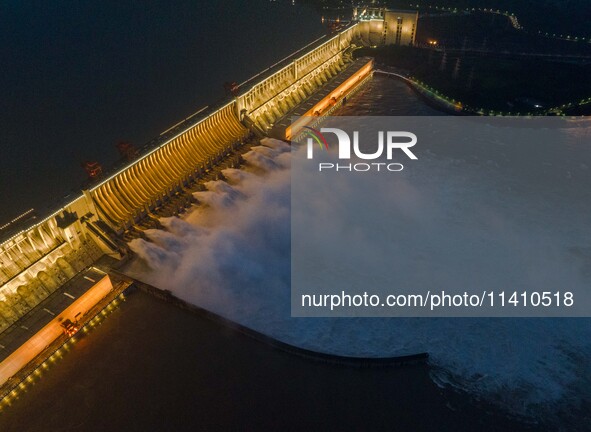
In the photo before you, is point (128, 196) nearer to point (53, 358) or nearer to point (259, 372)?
point (53, 358)

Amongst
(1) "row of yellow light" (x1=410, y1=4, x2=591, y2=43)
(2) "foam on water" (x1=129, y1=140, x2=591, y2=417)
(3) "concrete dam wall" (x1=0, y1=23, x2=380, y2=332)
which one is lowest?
(2) "foam on water" (x1=129, y1=140, x2=591, y2=417)

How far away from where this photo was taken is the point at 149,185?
38375 mm

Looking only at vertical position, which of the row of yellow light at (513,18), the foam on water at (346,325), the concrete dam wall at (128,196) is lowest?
the foam on water at (346,325)

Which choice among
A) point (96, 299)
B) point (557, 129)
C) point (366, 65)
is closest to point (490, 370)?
point (96, 299)

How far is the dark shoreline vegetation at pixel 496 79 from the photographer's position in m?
57.1

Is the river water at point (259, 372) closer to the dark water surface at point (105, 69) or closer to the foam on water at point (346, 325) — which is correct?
the foam on water at point (346, 325)

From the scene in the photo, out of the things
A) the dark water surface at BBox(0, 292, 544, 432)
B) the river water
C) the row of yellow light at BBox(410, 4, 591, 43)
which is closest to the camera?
the dark water surface at BBox(0, 292, 544, 432)

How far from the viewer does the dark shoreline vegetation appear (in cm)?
5706

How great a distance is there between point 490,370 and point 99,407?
74.3ft

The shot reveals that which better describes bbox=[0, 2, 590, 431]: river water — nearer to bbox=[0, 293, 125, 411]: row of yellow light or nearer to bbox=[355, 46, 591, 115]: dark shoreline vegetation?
bbox=[0, 293, 125, 411]: row of yellow light

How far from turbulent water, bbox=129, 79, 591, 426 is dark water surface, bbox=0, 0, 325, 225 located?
1034 centimetres

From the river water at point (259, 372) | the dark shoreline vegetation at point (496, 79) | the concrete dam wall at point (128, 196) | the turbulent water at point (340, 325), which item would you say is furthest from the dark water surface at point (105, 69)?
the dark shoreline vegetation at point (496, 79)

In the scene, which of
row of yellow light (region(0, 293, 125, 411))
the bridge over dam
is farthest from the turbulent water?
row of yellow light (region(0, 293, 125, 411))

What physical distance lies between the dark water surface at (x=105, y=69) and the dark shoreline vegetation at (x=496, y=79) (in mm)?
19706
